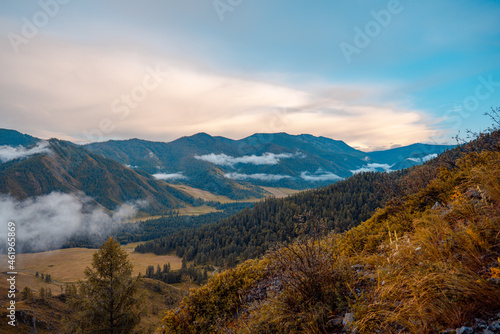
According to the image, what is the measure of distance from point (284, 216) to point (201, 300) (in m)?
145

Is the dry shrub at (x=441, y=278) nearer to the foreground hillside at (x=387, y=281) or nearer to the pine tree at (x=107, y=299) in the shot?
the foreground hillside at (x=387, y=281)

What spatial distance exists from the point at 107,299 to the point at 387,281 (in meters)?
18.8

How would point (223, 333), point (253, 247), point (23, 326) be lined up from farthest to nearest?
point (253, 247) < point (23, 326) < point (223, 333)

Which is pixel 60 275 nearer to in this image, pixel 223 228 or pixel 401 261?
pixel 223 228

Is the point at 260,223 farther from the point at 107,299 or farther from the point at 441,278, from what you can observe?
the point at 441,278

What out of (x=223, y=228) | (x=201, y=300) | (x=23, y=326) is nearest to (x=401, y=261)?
(x=201, y=300)

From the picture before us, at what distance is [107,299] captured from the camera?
51.8 feet

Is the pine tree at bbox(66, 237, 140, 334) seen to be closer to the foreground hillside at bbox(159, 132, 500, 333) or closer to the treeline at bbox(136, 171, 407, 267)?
the foreground hillside at bbox(159, 132, 500, 333)

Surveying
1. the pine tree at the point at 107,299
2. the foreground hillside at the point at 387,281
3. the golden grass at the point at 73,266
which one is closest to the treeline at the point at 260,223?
the golden grass at the point at 73,266

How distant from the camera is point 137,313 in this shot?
1647cm

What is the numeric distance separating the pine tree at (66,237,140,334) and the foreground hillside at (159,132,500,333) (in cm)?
1178

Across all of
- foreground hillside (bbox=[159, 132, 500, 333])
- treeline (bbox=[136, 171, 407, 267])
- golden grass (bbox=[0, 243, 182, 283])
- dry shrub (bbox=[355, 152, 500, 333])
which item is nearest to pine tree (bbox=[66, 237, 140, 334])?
foreground hillside (bbox=[159, 132, 500, 333])

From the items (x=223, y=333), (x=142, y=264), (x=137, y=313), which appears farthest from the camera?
(x=142, y=264)

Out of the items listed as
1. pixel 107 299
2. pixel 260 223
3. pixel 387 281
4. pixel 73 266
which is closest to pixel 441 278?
pixel 387 281
